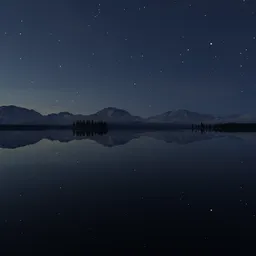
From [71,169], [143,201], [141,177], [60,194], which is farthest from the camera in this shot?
[71,169]

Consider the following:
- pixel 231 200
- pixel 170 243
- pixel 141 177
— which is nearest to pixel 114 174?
pixel 141 177

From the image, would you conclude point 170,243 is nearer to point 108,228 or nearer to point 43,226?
point 108,228

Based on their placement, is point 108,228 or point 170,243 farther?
point 108,228

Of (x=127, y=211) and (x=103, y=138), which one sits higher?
(x=103, y=138)

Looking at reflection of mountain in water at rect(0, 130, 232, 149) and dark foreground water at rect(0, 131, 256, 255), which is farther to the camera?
reflection of mountain in water at rect(0, 130, 232, 149)

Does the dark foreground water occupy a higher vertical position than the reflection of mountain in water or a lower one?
lower

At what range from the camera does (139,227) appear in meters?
9.53

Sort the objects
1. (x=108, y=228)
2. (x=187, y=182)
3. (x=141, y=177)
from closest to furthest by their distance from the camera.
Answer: (x=108, y=228) < (x=187, y=182) < (x=141, y=177)

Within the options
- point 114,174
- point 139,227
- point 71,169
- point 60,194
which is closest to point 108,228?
point 139,227

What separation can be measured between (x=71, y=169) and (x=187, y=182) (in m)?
8.53

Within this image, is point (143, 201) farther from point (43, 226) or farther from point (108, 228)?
point (43, 226)

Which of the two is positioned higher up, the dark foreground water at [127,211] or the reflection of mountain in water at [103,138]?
A: the reflection of mountain in water at [103,138]

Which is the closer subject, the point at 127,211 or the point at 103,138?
the point at 127,211

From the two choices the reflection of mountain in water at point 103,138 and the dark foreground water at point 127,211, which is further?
the reflection of mountain in water at point 103,138
